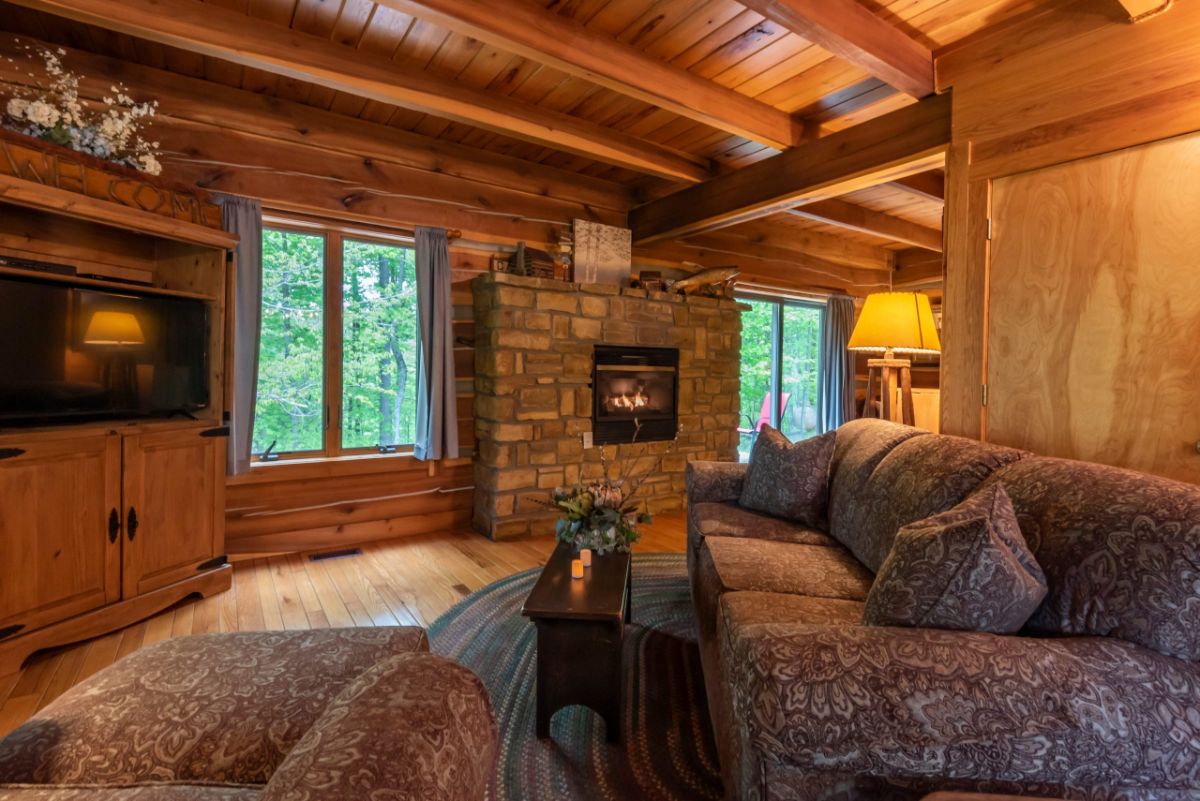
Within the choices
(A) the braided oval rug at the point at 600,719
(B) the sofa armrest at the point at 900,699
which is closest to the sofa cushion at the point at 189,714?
(A) the braided oval rug at the point at 600,719

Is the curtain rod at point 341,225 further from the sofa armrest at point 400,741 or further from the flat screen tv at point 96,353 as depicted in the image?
Result: the sofa armrest at point 400,741

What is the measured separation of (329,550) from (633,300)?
2.86 m

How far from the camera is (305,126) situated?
11.1 ft

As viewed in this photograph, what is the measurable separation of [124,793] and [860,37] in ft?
10.0

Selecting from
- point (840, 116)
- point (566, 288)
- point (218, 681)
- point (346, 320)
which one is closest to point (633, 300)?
point (566, 288)

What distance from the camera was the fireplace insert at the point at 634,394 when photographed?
4254 mm

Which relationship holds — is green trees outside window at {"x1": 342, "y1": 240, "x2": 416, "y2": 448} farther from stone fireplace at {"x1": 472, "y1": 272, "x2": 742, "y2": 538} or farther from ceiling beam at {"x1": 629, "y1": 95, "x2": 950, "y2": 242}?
ceiling beam at {"x1": 629, "y1": 95, "x2": 950, "y2": 242}

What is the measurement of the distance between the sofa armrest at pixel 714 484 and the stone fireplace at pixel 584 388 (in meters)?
0.71

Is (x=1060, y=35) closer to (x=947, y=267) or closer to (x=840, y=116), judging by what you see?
(x=947, y=267)

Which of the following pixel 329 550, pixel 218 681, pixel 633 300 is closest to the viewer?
pixel 218 681

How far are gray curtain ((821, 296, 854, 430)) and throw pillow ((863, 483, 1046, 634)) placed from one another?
203 inches

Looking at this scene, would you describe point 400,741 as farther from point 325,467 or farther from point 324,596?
point 325,467

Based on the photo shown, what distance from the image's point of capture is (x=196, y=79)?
306 centimetres

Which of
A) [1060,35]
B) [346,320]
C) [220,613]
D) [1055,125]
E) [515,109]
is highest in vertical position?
[515,109]
